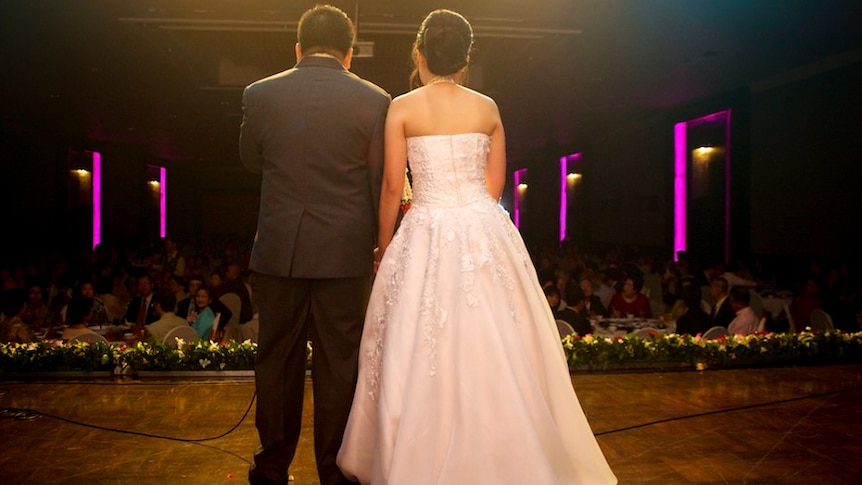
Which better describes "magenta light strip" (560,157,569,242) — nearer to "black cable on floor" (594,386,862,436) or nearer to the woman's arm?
"black cable on floor" (594,386,862,436)

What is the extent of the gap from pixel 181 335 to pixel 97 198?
13.9m

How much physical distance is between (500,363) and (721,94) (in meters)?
10.1

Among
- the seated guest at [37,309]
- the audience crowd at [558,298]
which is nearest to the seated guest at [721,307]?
the audience crowd at [558,298]

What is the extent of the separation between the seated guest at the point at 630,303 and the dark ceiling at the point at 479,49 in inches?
95.9

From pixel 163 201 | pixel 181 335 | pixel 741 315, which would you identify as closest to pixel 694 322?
pixel 741 315

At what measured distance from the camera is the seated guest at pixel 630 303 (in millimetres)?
6914

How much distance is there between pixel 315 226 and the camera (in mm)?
2248

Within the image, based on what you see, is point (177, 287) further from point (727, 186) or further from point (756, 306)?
point (727, 186)

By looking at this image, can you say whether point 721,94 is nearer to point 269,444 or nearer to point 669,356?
point 669,356

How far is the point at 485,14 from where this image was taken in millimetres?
6332

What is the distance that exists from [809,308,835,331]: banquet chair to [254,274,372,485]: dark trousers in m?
4.53

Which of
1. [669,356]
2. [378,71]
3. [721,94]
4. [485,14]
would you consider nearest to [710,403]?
[669,356]

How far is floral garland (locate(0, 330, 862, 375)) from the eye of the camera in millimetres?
4488

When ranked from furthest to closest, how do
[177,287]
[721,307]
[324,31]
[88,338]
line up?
[177,287] < [721,307] < [88,338] < [324,31]
